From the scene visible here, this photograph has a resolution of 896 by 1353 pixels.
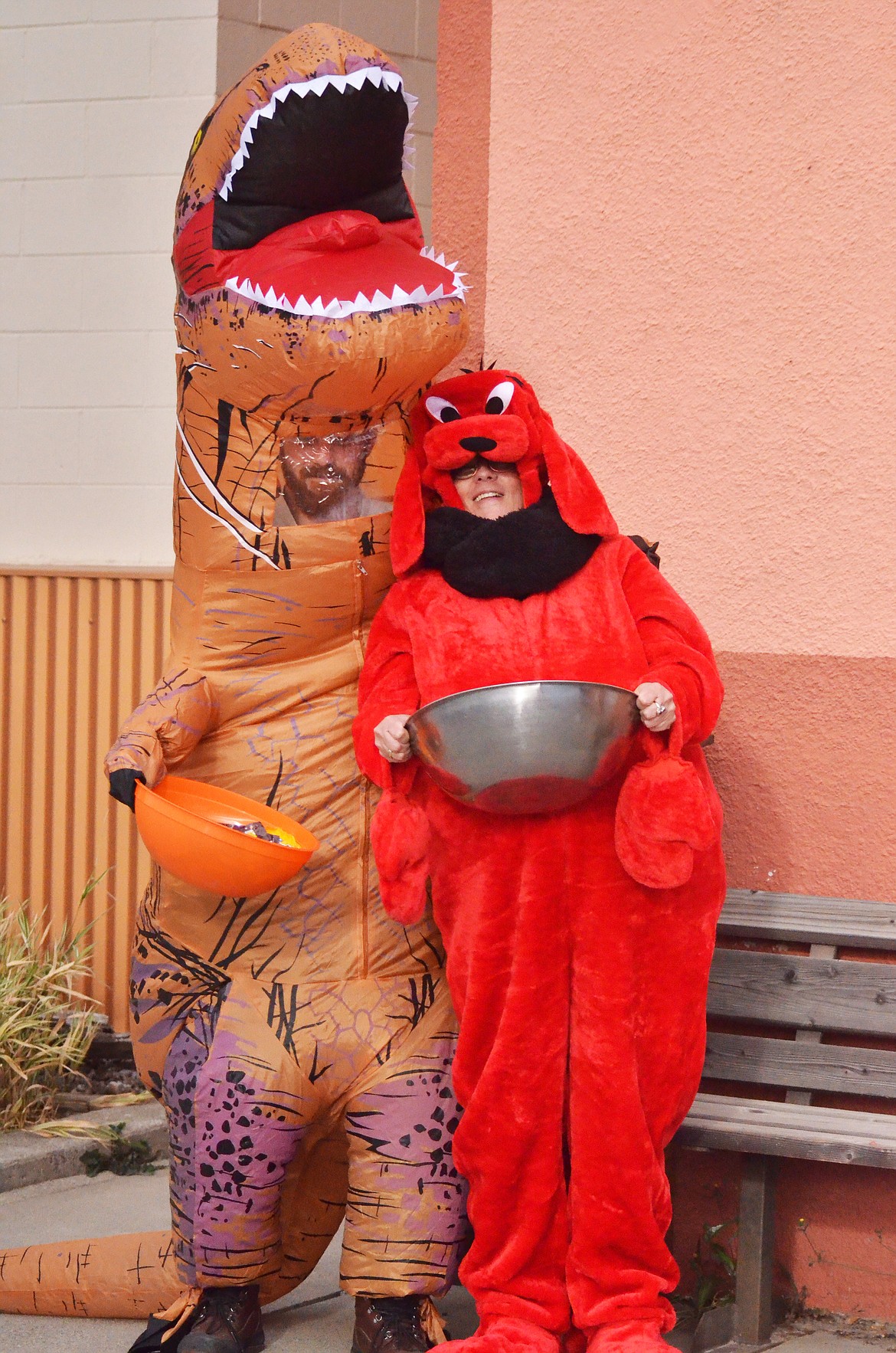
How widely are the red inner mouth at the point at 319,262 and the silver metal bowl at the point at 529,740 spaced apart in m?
0.83

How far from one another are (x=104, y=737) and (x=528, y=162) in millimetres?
3042

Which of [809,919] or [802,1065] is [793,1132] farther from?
[809,919]

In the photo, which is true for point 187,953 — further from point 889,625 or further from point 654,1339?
point 889,625

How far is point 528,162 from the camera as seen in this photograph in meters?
3.48

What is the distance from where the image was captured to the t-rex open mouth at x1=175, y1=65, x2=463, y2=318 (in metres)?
2.60

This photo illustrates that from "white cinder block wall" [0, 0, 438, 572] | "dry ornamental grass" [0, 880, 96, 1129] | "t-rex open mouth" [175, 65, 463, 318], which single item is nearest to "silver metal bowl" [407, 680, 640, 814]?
"t-rex open mouth" [175, 65, 463, 318]

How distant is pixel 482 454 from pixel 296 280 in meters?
0.48

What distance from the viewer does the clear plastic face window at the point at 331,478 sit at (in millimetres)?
2768

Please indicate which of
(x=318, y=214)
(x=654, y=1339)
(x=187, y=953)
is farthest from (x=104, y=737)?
(x=654, y=1339)

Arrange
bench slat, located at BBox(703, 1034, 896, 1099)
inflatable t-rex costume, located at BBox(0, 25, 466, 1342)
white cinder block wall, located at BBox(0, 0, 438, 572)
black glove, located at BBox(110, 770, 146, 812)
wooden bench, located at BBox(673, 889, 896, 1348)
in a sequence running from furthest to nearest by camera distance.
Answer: white cinder block wall, located at BBox(0, 0, 438, 572)
bench slat, located at BBox(703, 1034, 896, 1099)
wooden bench, located at BBox(673, 889, 896, 1348)
inflatable t-rex costume, located at BBox(0, 25, 466, 1342)
black glove, located at BBox(110, 770, 146, 812)

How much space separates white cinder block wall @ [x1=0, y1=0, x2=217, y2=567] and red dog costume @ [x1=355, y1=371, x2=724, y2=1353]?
3230 millimetres

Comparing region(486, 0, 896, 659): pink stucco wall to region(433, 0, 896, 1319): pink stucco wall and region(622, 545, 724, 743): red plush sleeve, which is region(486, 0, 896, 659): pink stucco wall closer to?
region(433, 0, 896, 1319): pink stucco wall

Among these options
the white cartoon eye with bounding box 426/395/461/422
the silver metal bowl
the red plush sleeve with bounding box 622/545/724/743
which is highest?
the white cartoon eye with bounding box 426/395/461/422

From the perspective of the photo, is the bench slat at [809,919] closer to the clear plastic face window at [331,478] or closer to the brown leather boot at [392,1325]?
the brown leather boot at [392,1325]
